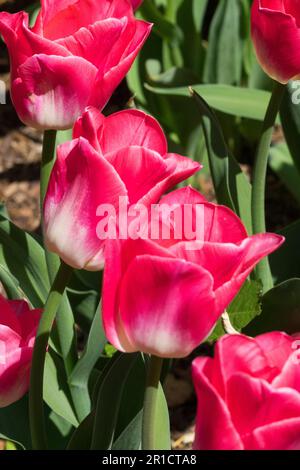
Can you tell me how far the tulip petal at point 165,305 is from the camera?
680mm

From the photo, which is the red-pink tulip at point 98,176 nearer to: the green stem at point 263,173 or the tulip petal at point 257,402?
the tulip petal at point 257,402

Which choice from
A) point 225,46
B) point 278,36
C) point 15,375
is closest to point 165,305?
point 15,375

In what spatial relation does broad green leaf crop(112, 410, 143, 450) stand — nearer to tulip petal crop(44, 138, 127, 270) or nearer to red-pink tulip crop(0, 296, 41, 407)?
red-pink tulip crop(0, 296, 41, 407)

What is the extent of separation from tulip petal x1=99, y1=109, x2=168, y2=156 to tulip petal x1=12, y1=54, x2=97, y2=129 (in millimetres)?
107

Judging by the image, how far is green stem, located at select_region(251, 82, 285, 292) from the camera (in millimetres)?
1122

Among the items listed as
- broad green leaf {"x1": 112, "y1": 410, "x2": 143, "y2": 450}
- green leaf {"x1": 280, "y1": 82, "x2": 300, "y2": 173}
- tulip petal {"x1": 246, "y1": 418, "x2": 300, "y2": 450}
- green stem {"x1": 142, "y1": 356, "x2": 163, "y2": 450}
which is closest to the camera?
tulip petal {"x1": 246, "y1": 418, "x2": 300, "y2": 450}

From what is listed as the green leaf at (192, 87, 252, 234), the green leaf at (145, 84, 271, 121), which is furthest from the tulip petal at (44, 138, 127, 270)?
the green leaf at (145, 84, 271, 121)

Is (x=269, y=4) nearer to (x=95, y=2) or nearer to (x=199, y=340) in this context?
(x=95, y=2)

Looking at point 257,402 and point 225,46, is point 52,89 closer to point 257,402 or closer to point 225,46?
point 257,402

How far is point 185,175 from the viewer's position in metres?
0.80

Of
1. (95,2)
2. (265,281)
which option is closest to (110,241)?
(95,2)

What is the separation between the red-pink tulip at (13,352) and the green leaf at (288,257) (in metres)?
0.58

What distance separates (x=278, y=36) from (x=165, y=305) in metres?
0.45

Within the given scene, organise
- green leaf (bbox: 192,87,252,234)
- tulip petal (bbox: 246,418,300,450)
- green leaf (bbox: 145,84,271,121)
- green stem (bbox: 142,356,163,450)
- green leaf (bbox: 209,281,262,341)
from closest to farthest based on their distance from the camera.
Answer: tulip petal (bbox: 246,418,300,450)
green stem (bbox: 142,356,163,450)
green leaf (bbox: 209,281,262,341)
green leaf (bbox: 192,87,252,234)
green leaf (bbox: 145,84,271,121)
